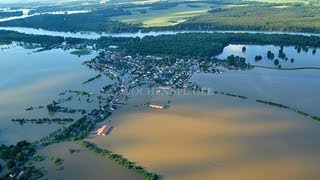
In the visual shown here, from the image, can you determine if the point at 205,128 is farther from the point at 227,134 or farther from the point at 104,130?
the point at 104,130

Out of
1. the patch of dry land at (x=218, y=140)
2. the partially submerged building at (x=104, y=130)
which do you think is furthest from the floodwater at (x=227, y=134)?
the partially submerged building at (x=104, y=130)

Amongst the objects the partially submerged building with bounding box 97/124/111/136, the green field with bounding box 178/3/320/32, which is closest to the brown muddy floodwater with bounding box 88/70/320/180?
the partially submerged building with bounding box 97/124/111/136

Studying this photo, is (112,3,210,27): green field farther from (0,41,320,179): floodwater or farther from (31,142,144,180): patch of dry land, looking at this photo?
(31,142,144,180): patch of dry land

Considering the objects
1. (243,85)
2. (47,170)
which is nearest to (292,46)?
(243,85)

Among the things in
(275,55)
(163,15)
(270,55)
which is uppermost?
(163,15)

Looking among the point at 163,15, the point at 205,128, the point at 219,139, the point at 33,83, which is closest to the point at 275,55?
the point at 205,128

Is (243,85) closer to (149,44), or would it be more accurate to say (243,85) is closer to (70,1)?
(149,44)
